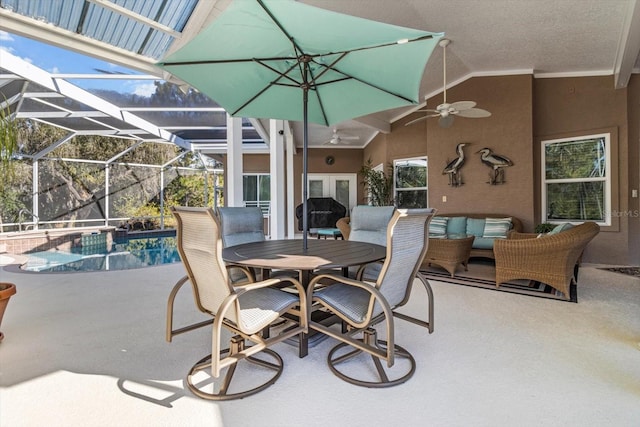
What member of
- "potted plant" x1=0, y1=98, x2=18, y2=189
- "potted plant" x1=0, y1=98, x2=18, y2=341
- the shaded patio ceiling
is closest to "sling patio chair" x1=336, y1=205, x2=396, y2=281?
the shaded patio ceiling

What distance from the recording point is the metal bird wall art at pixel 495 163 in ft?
19.0

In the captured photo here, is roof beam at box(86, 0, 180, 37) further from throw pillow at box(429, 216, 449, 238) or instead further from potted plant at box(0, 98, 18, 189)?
throw pillow at box(429, 216, 449, 238)

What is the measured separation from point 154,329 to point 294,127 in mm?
6350

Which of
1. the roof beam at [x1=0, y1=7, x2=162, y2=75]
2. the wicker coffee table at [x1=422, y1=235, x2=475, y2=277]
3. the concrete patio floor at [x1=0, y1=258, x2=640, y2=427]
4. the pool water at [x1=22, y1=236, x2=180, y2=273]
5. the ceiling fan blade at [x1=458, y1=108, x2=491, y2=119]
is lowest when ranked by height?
the concrete patio floor at [x1=0, y1=258, x2=640, y2=427]

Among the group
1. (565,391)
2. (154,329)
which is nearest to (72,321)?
(154,329)

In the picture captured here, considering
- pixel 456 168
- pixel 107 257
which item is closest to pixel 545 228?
pixel 456 168

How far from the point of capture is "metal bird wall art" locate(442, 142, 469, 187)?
20.6ft

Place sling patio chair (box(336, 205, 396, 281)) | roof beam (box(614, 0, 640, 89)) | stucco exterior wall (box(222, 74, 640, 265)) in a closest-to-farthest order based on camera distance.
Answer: sling patio chair (box(336, 205, 396, 281)), roof beam (box(614, 0, 640, 89)), stucco exterior wall (box(222, 74, 640, 265))

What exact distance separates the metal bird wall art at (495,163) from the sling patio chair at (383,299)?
4.80 meters

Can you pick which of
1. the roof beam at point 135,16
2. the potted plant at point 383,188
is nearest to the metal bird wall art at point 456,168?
the potted plant at point 383,188

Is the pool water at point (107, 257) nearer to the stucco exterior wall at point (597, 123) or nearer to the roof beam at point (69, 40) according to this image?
the roof beam at point (69, 40)

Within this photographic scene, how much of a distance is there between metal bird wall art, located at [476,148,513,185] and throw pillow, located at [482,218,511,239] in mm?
864

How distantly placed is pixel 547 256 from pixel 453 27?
318 centimetres

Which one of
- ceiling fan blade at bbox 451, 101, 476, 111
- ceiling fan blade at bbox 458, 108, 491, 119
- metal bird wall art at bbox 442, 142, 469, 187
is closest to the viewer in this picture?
ceiling fan blade at bbox 451, 101, 476, 111
